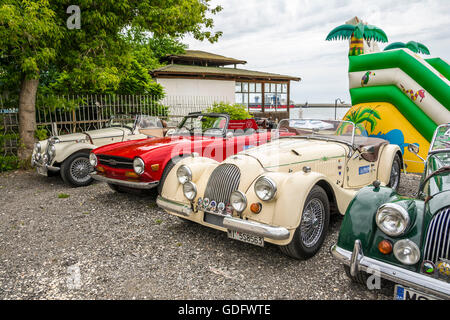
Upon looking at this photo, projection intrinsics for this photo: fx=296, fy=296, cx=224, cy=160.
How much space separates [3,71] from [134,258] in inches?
310

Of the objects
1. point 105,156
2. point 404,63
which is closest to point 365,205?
point 105,156

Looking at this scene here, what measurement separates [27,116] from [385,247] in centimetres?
896

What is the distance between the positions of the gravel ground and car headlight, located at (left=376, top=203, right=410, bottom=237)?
2.40 feet

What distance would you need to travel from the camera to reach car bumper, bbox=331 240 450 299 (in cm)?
196

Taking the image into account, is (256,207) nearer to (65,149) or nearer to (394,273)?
(394,273)

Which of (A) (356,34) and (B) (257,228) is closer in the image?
(B) (257,228)

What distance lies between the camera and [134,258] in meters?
3.39

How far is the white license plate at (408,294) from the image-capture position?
6.70 feet

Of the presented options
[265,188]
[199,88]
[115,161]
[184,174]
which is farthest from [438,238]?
[199,88]

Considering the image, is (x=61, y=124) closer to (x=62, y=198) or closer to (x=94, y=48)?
(x=94, y=48)

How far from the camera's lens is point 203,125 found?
247 inches

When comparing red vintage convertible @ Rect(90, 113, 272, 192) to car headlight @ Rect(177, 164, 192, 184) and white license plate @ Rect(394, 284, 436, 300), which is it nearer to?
car headlight @ Rect(177, 164, 192, 184)

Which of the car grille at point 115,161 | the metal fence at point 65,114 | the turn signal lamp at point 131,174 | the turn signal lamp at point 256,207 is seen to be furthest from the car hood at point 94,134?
the turn signal lamp at point 256,207

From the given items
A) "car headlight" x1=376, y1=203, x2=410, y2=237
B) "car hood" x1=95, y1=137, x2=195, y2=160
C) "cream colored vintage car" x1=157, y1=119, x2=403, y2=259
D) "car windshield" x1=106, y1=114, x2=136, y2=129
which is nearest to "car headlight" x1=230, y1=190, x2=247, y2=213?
"cream colored vintage car" x1=157, y1=119, x2=403, y2=259
